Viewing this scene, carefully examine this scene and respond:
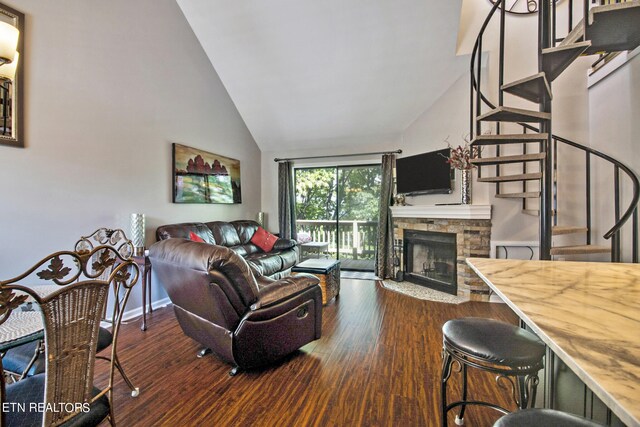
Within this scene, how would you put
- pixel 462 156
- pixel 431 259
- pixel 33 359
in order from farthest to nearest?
pixel 431 259
pixel 462 156
pixel 33 359

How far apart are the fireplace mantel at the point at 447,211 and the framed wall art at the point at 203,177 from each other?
9.95 ft

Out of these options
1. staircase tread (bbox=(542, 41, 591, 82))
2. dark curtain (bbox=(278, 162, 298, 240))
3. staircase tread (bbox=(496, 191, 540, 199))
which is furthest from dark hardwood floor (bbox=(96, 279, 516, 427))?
dark curtain (bbox=(278, 162, 298, 240))

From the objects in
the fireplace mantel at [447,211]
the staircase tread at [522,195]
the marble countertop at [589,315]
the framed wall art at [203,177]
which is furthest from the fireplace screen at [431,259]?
the framed wall art at [203,177]

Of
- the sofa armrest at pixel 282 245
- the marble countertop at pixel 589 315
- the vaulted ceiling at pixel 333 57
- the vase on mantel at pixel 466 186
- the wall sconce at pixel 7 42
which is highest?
the vaulted ceiling at pixel 333 57

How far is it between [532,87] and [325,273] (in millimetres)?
2805

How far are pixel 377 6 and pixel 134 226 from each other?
3.85 m

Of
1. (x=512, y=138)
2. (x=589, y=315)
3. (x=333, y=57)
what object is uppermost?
(x=333, y=57)

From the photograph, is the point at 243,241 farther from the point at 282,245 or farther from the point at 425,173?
the point at 425,173

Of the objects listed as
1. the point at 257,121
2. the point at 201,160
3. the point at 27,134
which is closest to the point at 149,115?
the point at 201,160

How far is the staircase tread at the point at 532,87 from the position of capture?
90.2 inches

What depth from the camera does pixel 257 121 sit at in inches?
210

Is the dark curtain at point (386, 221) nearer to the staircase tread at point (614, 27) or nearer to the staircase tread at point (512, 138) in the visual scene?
the staircase tread at point (512, 138)

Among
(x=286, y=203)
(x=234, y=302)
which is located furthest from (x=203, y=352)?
(x=286, y=203)

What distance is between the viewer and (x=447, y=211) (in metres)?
3.93
